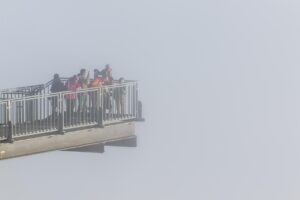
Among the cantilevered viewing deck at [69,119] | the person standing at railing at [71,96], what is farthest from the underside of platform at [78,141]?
the person standing at railing at [71,96]

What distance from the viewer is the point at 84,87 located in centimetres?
3069

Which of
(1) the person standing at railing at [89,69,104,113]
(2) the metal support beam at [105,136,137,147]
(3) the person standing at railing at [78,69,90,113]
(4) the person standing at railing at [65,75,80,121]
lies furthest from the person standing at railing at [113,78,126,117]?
(4) the person standing at railing at [65,75,80,121]

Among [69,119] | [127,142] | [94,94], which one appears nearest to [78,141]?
[69,119]

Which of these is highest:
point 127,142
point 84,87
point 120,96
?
point 84,87

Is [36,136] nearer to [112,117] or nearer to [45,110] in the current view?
[45,110]

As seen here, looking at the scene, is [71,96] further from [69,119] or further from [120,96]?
[120,96]

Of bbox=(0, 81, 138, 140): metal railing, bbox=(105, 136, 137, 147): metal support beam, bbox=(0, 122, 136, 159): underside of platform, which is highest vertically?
bbox=(0, 81, 138, 140): metal railing

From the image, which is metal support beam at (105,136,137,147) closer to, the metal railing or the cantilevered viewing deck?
the cantilevered viewing deck

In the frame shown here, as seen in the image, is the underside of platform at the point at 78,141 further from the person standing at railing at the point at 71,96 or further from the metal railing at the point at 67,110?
the person standing at railing at the point at 71,96

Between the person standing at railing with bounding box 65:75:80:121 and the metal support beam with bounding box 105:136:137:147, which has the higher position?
the person standing at railing with bounding box 65:75:80:121

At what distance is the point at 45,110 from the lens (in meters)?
29.2

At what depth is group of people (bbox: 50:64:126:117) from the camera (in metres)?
30.0

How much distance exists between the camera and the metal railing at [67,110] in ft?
90.2

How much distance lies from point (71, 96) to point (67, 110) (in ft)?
1.92
